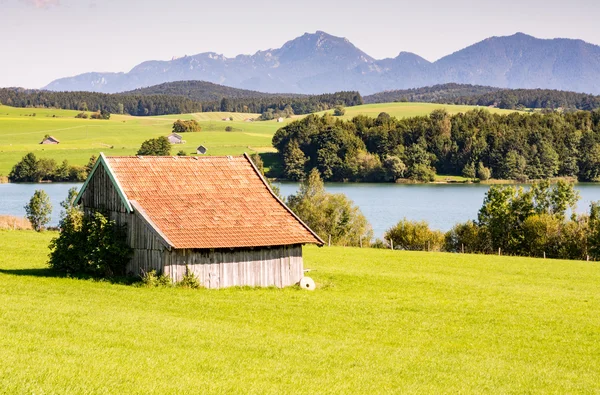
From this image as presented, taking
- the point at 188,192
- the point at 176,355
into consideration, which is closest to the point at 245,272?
the point at 188,192

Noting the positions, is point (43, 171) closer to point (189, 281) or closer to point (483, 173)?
point (483, 173)

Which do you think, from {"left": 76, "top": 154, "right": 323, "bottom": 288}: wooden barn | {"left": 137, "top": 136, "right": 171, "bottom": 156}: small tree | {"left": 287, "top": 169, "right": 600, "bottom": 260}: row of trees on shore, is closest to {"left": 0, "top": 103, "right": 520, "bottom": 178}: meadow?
{"left": 137, "top": 136, "right": 171, "bottom": 156}: small tree

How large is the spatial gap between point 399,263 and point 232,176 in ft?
Answer: 47.6

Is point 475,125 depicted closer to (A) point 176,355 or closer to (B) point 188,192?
(B) point 188,192

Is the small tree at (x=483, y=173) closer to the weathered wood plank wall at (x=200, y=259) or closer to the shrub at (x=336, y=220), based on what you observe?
the shrub at (x=336, y=220)

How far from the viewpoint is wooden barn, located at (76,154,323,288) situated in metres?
31.7

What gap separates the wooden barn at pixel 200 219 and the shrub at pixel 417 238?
29.0 metres

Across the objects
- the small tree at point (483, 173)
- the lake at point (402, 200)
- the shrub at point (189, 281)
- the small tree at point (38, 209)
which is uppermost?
the shrub at point (189, 281)

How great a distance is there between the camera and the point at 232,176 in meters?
36.1

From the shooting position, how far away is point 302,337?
76.0 feet

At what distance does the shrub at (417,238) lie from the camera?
63219mm

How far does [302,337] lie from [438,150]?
13968cm

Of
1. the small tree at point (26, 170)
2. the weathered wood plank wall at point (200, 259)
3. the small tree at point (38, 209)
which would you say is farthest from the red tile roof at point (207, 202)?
the small tree at point (26, 170)

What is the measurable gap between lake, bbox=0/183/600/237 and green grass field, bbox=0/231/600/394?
42626mm
